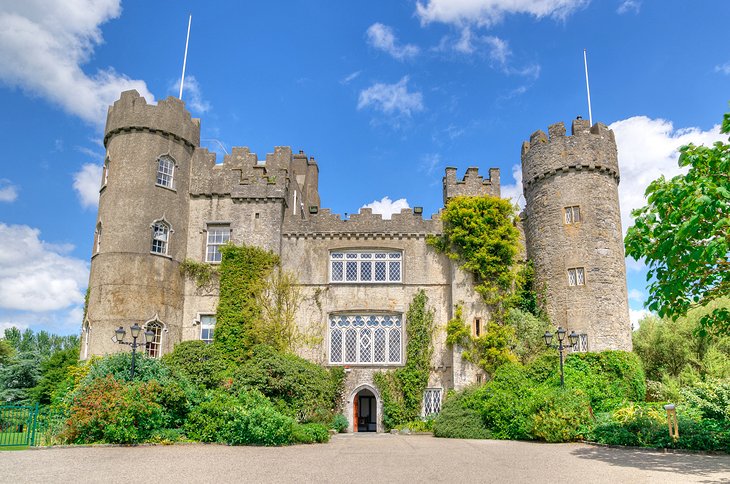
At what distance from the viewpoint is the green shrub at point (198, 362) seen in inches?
888

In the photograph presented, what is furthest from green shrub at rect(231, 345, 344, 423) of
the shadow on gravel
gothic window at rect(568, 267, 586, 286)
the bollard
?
the bollard

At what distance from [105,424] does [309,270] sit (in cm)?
1241

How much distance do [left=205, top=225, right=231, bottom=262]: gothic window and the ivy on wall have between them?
888 mm

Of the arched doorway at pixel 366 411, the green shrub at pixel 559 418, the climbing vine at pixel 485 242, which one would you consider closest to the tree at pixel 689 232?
the green shrub at pixel 559 418

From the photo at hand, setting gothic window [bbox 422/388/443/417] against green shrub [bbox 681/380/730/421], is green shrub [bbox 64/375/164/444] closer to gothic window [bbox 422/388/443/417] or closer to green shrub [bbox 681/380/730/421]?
gothic window [bbox 422/388/443/417]

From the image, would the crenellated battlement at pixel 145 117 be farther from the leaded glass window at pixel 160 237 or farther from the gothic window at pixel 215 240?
the gothic window at pixel 215 240

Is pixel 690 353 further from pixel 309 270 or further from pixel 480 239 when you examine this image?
pixel 309 270

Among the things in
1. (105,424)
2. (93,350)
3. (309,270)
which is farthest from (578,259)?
(93,350)

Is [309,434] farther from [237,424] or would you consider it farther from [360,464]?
[360,464]

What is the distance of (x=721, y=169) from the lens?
35.9 feet

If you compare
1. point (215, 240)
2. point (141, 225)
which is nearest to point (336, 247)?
point (215, 240)

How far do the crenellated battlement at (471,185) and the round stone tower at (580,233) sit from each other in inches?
67.7

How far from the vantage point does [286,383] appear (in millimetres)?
21297

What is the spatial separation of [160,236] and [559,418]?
1812cm
